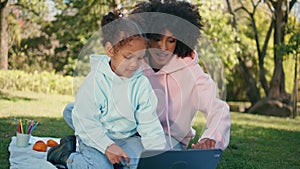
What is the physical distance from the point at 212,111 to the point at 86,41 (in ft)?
19.6

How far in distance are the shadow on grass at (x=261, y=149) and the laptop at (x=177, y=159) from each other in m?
1.63

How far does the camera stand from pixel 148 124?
114 inches

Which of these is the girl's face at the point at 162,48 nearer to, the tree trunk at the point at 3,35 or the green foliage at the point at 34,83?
the green foliage at the point at 34,83

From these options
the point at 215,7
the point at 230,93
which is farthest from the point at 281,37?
the point at 230,93

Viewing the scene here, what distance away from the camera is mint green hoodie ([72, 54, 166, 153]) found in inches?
113

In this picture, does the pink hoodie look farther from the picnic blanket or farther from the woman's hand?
the picnic blanket

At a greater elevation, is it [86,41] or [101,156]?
[86,41]

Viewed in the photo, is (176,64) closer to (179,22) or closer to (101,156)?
(179,22)

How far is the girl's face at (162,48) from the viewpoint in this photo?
301cm

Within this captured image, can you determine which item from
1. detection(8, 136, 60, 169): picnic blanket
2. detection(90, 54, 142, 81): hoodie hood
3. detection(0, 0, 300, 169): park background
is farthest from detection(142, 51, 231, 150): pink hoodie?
detection(0, 0, 300, 169): park background

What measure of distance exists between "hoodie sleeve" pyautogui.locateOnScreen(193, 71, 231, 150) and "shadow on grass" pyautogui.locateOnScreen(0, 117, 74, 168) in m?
1.80

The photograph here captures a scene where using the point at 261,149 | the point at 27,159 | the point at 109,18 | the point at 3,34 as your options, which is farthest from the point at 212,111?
the point at 3,34

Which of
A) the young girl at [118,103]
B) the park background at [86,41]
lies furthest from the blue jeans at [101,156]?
the park background at [86,41]

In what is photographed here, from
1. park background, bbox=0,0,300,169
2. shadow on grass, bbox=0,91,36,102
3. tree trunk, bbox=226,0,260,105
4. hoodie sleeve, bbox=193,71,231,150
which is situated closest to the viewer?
hoodie sleeve, bbox=193,71,231,150
